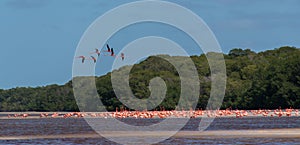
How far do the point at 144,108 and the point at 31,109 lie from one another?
2311 inches

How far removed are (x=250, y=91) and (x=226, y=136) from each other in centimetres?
7828

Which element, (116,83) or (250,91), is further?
(116,83)

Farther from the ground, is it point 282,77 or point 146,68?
point 146,68

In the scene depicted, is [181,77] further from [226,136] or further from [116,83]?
[226,136]

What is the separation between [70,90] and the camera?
616 feet

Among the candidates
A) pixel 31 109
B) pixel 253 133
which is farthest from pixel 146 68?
pixel 253 133

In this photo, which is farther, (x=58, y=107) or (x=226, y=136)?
(x=58, y=107)

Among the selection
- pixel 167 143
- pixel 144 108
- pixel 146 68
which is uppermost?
pixel 146 68

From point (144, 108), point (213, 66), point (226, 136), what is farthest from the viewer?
point (213, 66)

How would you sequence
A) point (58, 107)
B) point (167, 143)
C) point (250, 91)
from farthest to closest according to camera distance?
point (58, 107), point (250, 91), point (167, 143)

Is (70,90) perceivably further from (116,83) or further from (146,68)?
(116,83)

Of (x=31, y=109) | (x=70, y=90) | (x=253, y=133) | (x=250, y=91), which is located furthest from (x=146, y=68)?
(x=253, y=133)

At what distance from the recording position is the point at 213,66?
493ft

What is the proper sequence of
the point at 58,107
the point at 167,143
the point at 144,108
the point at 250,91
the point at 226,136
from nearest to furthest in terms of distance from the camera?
the point at 167,143, the point at 226,136, the point at 250,91, the point at 144,108, the point at 58,107
